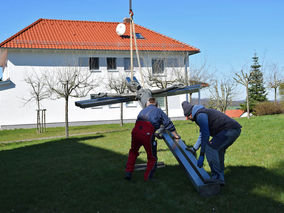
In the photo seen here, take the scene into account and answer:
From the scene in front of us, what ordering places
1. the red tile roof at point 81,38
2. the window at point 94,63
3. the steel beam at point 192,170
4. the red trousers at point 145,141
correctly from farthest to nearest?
the window at point 94,63 → the red tile roof at point 81,38 → the red trousers at point 145,141 → the steel beam at point 192,170

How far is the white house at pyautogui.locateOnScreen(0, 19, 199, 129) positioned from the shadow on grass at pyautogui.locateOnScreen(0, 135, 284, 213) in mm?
15647

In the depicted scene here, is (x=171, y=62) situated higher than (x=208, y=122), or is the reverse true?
(x=171, y=62)

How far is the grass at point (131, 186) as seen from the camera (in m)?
4.55

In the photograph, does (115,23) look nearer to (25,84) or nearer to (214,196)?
(25,84)

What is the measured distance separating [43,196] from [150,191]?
183 cm

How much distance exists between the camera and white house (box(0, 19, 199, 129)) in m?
22.7

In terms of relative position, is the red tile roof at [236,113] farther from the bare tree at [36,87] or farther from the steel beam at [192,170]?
the steel beam at [192,170]

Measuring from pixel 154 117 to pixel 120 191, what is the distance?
1480mm

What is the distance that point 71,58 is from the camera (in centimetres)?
2381

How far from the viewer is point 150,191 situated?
206 inches

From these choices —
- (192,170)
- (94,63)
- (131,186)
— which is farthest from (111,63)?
(192,170)

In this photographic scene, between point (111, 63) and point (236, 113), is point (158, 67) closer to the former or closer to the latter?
point (111, 63)

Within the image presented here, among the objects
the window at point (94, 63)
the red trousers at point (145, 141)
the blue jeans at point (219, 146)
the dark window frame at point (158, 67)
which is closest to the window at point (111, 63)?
the window at point (94, 63)

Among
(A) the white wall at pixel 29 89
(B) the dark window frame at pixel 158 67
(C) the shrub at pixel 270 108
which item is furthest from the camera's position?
(C) the shrub at pixel 270 108
